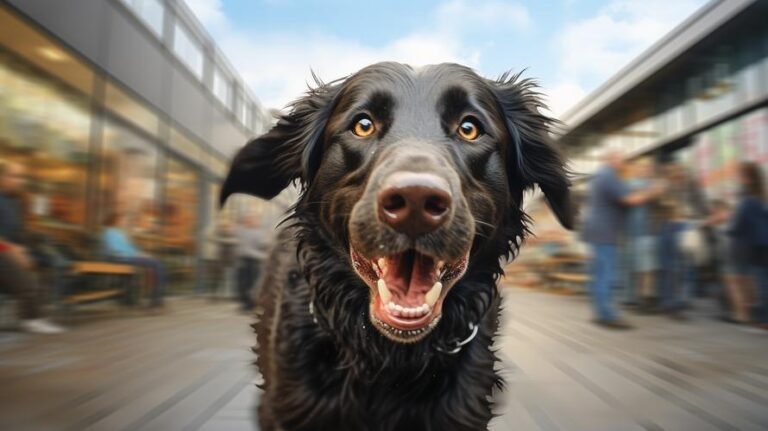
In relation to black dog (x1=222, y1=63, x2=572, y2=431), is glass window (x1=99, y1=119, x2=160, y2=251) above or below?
above

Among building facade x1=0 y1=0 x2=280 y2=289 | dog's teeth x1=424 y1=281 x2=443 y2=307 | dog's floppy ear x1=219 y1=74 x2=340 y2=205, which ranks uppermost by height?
building facade x1=0 y1=0 x2=280 y2=289

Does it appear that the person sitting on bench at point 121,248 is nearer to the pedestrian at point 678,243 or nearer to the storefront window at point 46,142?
the storefront window at point 46,142

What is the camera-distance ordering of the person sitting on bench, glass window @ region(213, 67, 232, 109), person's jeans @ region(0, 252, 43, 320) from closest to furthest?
1. person's jeans @ region(0, 252, 43, 320)
2. the person sitting on bench
3. glass window @ region(213, 67, 232, 109)

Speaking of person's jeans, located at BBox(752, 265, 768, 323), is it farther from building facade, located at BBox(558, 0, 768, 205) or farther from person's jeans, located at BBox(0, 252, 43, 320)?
person's jeans, located at BBox(0, 252, 43, 320)

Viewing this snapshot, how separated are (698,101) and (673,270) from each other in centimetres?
319

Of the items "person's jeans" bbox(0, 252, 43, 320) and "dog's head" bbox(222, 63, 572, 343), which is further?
"person's jeans" bbox(0, 252, 43, 320)

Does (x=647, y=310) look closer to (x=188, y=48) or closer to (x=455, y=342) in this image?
(x=455, y=342)

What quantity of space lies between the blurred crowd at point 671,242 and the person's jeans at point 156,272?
5.77 meters

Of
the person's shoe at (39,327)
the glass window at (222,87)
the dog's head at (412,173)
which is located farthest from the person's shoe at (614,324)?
the glass window at (222,87)

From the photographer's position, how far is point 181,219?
33.3 ft

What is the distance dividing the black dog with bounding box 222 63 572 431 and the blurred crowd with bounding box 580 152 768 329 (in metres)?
3.99

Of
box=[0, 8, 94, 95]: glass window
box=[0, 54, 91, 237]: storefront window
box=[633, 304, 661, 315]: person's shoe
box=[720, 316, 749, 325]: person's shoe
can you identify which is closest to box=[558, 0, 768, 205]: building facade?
box=[720, 316, 749, 325]: person's shoe

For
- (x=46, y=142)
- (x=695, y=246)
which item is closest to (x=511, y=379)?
(x=695, y=246)

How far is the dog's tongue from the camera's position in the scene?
1817mm
